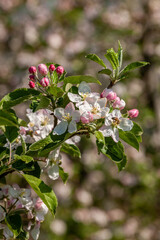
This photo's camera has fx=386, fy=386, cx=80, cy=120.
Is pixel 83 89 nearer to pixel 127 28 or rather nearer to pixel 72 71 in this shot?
pixel 72 71

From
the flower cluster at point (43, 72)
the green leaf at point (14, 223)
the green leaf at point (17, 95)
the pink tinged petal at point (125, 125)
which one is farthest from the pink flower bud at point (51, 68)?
the green leaf at point (14, 223)

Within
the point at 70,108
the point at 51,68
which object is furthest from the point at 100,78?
the point at 70,108

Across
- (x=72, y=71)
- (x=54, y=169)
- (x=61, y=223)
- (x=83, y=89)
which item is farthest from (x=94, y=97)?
(x=72, y=71)

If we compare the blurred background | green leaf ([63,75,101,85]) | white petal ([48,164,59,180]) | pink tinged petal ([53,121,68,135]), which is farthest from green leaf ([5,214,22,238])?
the blurred background

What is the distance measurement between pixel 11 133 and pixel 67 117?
14 centimetres

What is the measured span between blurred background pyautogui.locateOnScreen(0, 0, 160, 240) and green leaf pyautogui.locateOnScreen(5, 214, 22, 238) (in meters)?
2.76

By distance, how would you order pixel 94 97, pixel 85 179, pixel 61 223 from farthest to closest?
pixel 85 179 < pixel 61 223 < pixel 94 97

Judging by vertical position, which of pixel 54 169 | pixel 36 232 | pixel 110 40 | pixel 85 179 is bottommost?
pixel 36 232

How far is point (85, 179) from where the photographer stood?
422cm

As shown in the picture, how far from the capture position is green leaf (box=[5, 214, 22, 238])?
83 centimetres

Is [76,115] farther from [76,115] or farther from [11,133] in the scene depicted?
[11,133]

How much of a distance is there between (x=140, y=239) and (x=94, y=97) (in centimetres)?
342

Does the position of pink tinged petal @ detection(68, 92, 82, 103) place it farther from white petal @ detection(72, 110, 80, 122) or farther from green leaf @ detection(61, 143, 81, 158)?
green leaf @ detection(61, 143, 81, 158)

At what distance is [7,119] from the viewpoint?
30.1 inches
